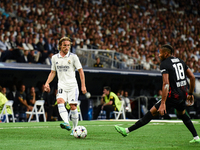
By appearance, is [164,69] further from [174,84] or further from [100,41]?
[100,41]

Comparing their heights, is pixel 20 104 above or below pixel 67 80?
below

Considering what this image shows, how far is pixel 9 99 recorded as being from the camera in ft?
53.0

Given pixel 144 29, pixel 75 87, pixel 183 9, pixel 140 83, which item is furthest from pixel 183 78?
pixel 183 9

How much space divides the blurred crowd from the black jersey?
10.5 m

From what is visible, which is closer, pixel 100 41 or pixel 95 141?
pixel 95 141

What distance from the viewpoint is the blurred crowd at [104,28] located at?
17.5 meters

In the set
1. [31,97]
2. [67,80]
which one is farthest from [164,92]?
[31,97]

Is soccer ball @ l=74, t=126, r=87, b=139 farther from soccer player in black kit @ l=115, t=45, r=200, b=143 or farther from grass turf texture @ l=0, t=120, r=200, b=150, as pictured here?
soccer player in black kit @ l=115, t=45, r=200, b=143

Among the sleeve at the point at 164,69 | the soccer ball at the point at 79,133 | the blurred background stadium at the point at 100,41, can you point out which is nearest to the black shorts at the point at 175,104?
the sleeve at the point at 164,69

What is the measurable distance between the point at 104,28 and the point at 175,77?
18573 millimetres

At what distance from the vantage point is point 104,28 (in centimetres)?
2469

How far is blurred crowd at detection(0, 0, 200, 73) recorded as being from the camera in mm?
17453

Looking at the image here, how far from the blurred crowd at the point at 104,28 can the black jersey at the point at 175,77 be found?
34.4ft

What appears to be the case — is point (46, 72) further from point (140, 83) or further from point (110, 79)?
point (140, 83)
